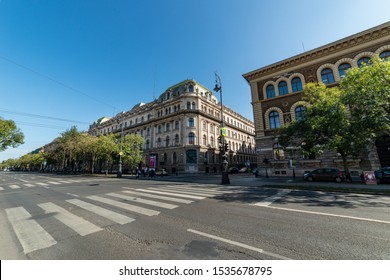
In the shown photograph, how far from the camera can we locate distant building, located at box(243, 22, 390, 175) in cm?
1903

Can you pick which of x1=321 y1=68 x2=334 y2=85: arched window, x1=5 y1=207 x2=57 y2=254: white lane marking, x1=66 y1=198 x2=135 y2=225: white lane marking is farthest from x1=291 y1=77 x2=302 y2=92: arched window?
x1=5 y1=207 x2=57 y2=254: white lane marking

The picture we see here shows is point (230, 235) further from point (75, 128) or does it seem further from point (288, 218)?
point (75, 128)

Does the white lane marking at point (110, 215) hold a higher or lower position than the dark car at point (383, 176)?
lower

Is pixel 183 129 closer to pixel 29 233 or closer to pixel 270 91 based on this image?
pixel 270 91

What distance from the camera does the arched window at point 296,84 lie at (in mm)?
23869

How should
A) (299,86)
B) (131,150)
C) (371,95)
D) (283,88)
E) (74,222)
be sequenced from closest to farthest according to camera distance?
(74,222) < (371,95) < (299,86) < (283,88) < (131,150)

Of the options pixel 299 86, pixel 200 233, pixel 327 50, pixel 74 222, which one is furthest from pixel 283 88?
pixel 74 222

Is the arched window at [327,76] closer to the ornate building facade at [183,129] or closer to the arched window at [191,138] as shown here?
the ornate building facade at [183,129]

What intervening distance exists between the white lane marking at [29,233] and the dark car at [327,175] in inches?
803

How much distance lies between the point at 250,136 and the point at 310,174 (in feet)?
154

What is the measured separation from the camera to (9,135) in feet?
104

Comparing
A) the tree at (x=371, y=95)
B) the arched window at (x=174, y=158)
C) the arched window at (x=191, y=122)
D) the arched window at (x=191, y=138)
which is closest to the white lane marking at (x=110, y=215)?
the tree at (x=371, y=95)

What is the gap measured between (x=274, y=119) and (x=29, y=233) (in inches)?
1075

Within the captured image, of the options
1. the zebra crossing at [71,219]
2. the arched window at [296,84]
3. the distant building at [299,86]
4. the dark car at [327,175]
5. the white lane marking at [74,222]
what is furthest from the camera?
the arched window at [296,84]
